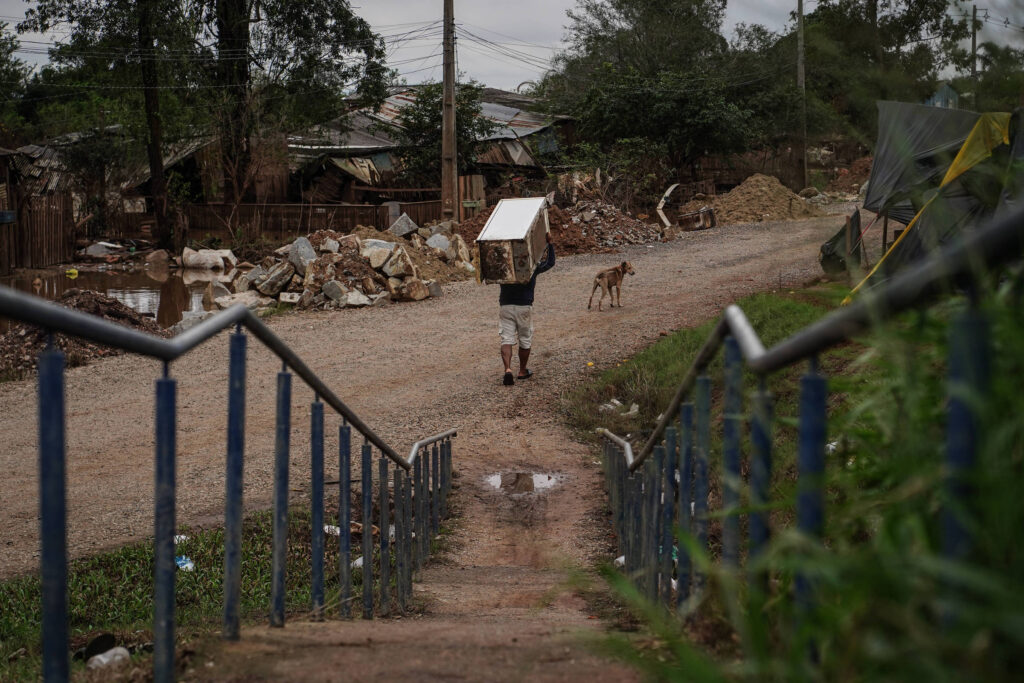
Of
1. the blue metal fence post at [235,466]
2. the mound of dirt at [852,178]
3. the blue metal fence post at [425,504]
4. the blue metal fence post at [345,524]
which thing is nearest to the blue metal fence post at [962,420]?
the blue metal fence post at [235,466]

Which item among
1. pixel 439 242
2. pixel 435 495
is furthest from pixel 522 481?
pixel 439 242

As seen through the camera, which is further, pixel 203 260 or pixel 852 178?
pixel 852 178

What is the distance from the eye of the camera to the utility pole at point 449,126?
21.8m

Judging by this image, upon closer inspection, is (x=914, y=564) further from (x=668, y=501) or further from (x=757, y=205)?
(x=757, y=205)

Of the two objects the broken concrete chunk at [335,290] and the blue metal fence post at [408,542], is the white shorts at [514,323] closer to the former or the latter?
the blue metal fence post at [408,542]

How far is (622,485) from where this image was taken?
6156mm

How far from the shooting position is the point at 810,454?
1.64 metres

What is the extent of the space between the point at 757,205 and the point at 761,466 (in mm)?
25216

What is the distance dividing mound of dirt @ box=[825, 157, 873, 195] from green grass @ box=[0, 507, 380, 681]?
31.8 metres

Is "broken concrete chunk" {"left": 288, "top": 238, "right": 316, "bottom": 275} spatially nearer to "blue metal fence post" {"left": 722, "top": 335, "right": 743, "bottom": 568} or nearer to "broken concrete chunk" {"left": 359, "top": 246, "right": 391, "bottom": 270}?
"broken concrete chunk" {"left": 359, "top": 246, "right": 391, "bottom": 270}

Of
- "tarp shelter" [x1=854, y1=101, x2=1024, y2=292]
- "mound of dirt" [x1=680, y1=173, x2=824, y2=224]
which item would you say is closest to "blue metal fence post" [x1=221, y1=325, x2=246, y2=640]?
"tarp shelter" [x1=854, y1=101, x2=1024, y2=292]

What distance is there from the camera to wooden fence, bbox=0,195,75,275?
26.1m

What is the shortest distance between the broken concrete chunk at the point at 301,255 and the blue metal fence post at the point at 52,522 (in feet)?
49.3

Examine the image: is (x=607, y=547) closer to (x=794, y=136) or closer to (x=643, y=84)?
(x=643, y=84)
